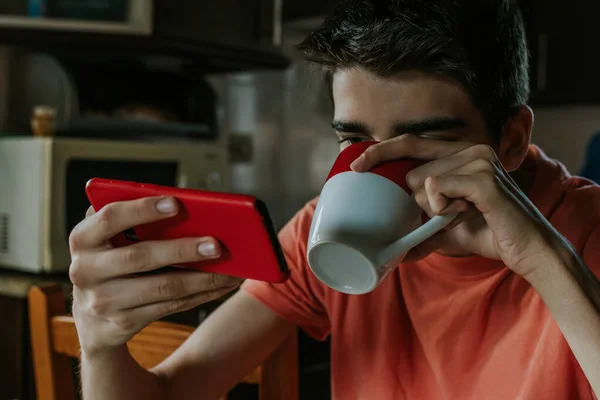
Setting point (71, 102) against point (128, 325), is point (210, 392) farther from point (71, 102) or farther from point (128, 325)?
point (71, 102)

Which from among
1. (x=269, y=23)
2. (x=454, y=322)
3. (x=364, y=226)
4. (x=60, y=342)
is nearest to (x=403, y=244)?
(x=364, y=226)

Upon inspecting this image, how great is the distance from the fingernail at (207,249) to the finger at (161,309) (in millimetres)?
82

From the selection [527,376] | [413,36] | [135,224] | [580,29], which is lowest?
[527,376]

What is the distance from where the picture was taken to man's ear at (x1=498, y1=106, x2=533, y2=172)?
0.94 meters

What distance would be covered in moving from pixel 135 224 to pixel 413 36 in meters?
0.44

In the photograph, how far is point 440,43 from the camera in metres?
0.84

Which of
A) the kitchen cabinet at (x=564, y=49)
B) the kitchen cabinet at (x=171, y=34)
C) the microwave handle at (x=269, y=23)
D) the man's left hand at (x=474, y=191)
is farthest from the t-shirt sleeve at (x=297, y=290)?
the kitchen cabinet at (x=564, y=49)

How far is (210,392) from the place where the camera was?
0.98 metres

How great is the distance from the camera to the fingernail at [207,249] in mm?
611

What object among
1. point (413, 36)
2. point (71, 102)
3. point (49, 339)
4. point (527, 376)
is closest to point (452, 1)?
point (413, 36)

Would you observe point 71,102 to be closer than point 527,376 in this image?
No

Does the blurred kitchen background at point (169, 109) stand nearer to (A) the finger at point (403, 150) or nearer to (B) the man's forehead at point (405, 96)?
(B) the man's forehead at point (405, 96)

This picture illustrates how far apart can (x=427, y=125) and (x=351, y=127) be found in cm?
9

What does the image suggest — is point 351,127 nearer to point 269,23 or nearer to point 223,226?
point 223,226
